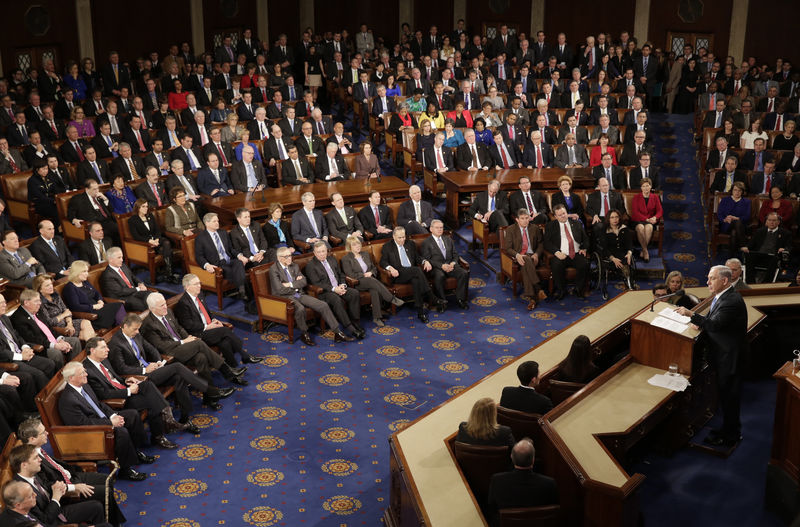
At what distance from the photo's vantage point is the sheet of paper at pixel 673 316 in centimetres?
625

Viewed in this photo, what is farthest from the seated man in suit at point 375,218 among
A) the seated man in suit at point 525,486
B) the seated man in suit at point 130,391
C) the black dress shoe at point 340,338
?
the seated man in suit at point 525,486

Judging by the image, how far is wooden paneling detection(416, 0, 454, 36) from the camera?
19938 mm

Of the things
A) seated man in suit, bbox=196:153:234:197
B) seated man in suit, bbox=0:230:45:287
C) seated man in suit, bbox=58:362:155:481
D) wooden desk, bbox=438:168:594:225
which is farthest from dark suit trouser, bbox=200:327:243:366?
wooden desk, bbox=438:168:594:225

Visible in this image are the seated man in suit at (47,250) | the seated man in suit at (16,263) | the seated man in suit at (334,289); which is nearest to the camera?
the seated man in suit at (16,263)

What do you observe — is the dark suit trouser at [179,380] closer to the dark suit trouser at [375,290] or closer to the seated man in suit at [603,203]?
the dark suit trouser at [375,290]

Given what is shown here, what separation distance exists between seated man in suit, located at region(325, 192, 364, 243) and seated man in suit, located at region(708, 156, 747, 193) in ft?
16.0

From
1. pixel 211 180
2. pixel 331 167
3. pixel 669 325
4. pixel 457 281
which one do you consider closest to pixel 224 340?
pixel 457 281

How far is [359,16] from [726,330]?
1551 centimetres

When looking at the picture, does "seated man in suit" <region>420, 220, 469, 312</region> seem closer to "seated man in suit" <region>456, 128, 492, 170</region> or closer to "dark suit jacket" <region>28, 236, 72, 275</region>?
"seated man in suit" <region>456, 128, 492, 170</region>

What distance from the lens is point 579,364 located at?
620 centimetres

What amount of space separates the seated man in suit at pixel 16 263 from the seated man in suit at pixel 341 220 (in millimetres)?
3214

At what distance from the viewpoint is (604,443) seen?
214 inches

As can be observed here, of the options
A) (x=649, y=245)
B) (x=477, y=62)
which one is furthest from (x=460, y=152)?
(x=477, y=62)

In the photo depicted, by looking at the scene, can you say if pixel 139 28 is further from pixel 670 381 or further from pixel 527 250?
pixel 670 381
